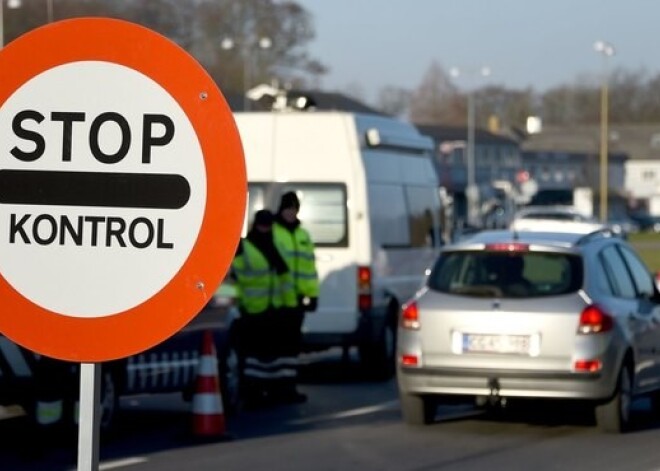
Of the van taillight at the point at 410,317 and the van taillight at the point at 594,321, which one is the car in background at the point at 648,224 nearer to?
the van taillight at the point at 410,317

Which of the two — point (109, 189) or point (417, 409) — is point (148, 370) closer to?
point (417, 409)

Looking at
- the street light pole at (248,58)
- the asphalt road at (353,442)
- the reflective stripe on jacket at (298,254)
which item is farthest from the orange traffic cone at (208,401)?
the street light pole at (248,58)

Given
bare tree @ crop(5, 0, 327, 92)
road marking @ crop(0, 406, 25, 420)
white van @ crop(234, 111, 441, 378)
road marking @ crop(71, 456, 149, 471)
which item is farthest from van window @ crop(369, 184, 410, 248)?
bare tree @ crop(5, 0, 327, 92)

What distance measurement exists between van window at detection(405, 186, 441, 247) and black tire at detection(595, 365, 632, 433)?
640 cm

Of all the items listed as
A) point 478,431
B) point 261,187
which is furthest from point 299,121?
point 478,431

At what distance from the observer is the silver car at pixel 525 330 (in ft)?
40.0

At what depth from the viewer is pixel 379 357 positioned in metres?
17.5

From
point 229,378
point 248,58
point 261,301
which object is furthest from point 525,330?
point 248,58

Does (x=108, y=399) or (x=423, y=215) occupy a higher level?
(x=423, y=215)

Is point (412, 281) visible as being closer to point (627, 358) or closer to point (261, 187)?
point (261, 187)

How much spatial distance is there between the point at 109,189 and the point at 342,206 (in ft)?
44.8

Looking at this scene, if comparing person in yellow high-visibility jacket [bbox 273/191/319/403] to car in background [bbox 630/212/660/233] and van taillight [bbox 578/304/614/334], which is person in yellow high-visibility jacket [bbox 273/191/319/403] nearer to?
van taillight [bbox 578/304/614/334]

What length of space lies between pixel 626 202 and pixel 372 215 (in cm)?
11293

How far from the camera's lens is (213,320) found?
44.0ft
